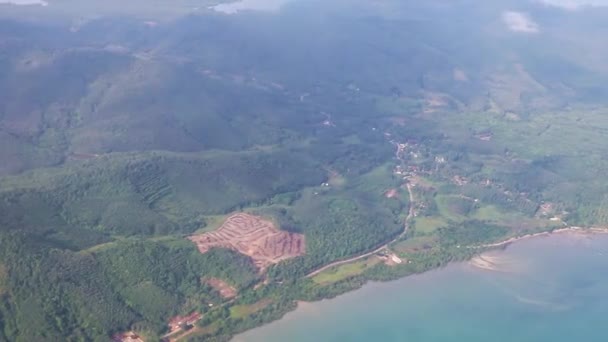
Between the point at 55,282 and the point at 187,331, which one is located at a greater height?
the point at 55,282

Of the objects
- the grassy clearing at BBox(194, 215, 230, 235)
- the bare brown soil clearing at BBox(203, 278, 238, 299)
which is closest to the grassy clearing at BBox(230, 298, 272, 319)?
the bare brown soil clearing at BBox(203, 278, 238, 299)

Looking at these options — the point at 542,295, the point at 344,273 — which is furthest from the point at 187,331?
the point at 542,295

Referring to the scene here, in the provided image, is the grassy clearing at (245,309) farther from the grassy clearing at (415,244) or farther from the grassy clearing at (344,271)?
the grassy clearing at (415,244)

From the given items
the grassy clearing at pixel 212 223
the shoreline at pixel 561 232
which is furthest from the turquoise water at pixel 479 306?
the grassy clearing at pixel 212 223

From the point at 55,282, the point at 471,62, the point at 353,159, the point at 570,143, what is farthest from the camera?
the point at 471,62

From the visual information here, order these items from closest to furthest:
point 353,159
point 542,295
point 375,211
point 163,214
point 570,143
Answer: point 542,295 < point 163,214 < point 375,211 < point 353,159 < point 570,143

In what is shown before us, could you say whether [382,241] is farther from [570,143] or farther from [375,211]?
[570,143]
